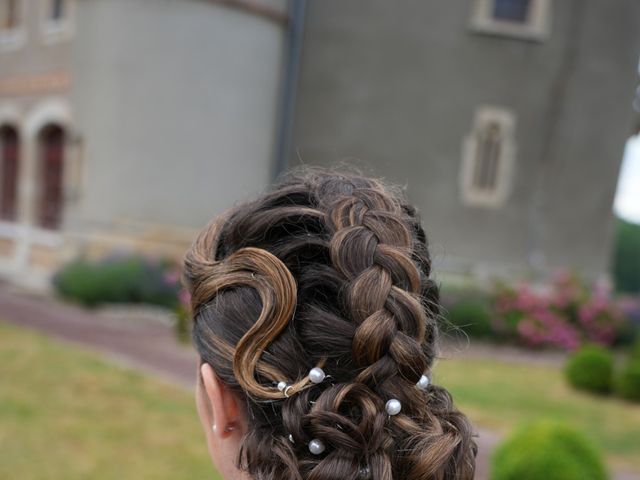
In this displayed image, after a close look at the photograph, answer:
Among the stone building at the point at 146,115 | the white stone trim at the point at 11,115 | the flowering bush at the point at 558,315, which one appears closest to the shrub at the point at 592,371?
the flowering bush at the point at 558,315

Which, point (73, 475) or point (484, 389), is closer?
point (73, 475)

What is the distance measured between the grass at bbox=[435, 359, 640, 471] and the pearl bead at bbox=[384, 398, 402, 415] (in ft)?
15.2

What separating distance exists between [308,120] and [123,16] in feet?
12.9

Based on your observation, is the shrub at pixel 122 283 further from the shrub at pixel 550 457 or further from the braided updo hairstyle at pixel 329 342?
the braided updo hairstyle at pixel 329 342

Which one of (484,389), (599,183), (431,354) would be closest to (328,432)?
(431,354)

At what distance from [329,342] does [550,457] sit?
299 cm

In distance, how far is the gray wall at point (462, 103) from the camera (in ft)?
42.8

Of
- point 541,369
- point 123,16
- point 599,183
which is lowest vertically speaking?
point 541,369

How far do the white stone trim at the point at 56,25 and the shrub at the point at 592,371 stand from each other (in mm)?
10127

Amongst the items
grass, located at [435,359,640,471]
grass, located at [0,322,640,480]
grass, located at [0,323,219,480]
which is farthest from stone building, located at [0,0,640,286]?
grass, located at [0,323,219,480]

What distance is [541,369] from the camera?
31.5ft

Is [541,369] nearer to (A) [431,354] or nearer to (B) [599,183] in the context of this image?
(B) [599,183]

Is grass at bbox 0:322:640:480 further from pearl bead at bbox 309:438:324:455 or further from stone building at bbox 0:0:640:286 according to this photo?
stone building at bbox 0:0:640:286

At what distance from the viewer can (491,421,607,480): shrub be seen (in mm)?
3627
